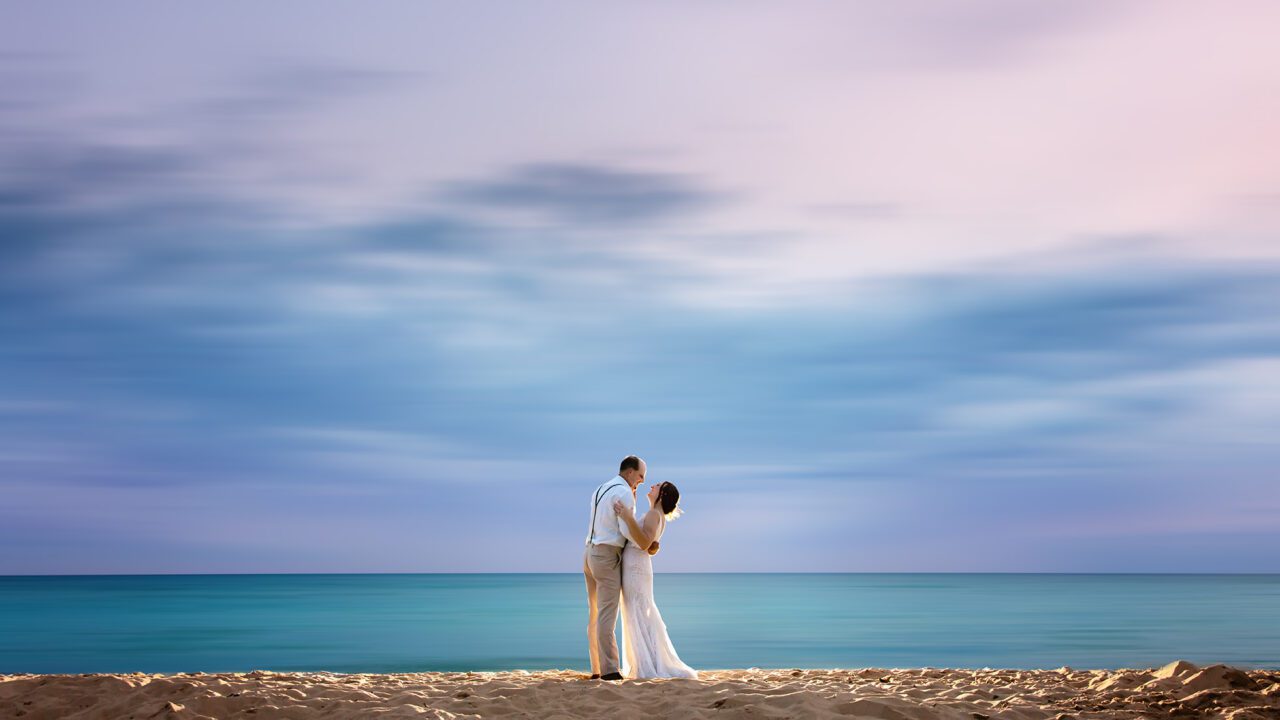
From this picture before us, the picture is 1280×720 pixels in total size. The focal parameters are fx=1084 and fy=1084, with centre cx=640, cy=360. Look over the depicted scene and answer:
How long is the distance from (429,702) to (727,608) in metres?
39.6

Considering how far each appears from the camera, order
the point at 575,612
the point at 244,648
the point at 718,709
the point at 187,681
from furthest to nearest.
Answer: the point at 575,612
the point at 244,648
the point at 187,681
the point at 718,709

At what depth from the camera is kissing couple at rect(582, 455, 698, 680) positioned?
10.4 meters

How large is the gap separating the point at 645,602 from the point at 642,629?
257 millimetres

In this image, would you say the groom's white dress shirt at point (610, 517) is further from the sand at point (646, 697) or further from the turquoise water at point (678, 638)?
the turquoise water at point (678, 638)

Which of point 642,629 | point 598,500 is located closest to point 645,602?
point 642,629

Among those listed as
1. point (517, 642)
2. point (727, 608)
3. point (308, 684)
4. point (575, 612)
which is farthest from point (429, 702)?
point (727, 608)

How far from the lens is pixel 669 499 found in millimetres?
10516

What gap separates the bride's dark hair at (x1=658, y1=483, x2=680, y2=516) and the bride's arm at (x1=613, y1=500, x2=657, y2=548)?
200 millimetres

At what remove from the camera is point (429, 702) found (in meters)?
8.79

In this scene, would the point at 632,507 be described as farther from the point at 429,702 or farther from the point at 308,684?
the point at 308,684

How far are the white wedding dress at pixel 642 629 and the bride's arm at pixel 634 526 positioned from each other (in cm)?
10

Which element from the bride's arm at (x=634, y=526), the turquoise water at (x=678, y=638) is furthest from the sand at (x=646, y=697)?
the turquoise water at (x=678, y=638)

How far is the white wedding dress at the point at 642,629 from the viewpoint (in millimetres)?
10414

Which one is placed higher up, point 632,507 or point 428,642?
point 632,507
